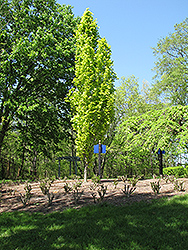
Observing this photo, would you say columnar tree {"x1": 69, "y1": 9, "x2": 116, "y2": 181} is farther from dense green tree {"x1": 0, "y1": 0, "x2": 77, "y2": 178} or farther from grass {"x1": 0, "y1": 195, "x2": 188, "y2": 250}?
grass {"x1": 0, "y1": 195, "x2": 188, "y2": 250}

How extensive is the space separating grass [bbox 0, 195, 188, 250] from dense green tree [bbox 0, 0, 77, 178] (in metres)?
7.36

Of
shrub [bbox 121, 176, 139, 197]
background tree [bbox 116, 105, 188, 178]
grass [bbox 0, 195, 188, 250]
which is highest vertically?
background tree [bbox 116, 105, 188, 178]

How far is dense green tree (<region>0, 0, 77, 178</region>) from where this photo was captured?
469 inches

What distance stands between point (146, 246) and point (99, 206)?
224cm

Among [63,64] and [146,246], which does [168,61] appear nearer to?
[63,64]

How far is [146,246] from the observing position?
3.36 m

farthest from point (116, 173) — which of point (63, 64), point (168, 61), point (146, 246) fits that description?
point (146, 246)

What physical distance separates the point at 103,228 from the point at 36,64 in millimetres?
10982

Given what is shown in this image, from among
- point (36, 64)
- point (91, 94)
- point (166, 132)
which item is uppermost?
point (36, 64)

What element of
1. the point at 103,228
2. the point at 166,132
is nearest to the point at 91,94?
the point at 166,132

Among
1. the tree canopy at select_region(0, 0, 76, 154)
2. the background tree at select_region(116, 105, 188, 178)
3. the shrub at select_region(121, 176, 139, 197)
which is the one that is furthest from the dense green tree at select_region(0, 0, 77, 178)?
the shrub at select_region(121, 176, 139, 197)

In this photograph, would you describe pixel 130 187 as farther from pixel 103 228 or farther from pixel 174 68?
pixel 174 68

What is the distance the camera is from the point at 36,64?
42.8ft

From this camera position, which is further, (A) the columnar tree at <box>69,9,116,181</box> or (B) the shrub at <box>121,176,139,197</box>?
(A) the columnar tree at <box>69,9,116,181</box>
